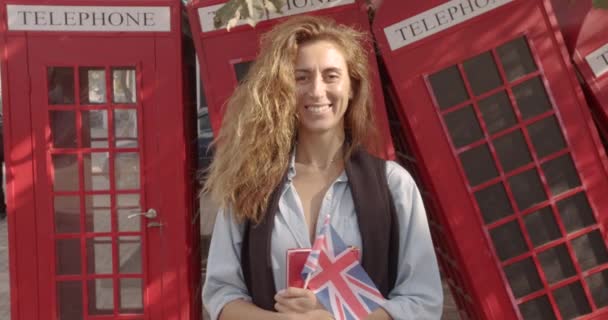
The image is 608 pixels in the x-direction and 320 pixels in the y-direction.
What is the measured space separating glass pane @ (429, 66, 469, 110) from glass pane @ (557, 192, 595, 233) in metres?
0.67

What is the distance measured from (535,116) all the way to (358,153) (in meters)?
1.63

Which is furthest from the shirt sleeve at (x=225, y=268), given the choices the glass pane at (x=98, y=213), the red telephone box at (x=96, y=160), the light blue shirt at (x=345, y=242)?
the glass pane at (x=98, y=213)

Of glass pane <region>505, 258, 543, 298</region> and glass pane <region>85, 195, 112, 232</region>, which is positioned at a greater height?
glass pane <region>85, 195, 112, 232</region>

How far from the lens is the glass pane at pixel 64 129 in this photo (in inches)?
137

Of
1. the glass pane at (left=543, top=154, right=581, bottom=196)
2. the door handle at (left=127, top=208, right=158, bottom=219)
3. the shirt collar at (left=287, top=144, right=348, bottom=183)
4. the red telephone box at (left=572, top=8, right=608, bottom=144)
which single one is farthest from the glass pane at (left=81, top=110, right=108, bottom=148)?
the red telephone box at (left=572, top=8, right=608, bottom=144)

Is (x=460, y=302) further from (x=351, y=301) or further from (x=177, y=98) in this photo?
(x=351, y=301)

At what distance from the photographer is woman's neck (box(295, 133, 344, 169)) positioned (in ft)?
6.33

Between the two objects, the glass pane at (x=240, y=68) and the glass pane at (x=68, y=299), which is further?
the glass pane at (x=68, y=299)

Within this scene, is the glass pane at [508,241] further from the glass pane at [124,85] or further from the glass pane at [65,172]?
the glass pane at [65,172]

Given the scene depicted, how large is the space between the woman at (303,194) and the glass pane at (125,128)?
5.43 ft

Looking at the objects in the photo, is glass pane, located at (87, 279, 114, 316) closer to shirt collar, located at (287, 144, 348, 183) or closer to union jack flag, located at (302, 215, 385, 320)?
shirt collar, located at (287, 144, 348, 183)

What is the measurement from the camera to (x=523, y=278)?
334cm

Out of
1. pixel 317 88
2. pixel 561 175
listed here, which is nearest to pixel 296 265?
pixel 317 88

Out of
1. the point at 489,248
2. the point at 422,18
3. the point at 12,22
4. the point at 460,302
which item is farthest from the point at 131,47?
the point at 460,302
